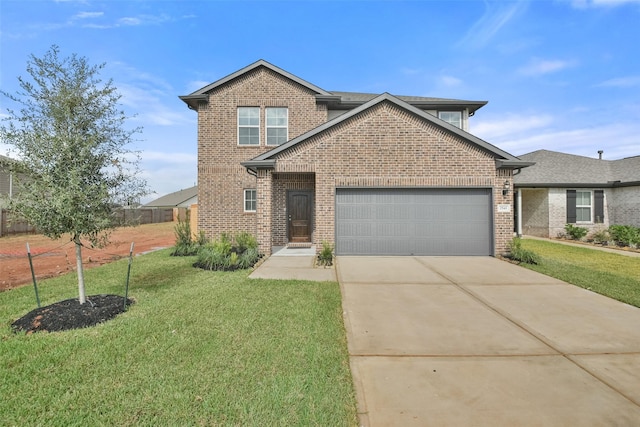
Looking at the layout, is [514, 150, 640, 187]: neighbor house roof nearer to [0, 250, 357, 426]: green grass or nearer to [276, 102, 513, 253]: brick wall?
[276, 102, 513, 253]: brick wall

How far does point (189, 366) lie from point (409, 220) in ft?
28.7

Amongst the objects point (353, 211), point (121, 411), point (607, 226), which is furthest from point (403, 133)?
point (607, 226)

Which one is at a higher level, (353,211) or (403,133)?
(403,133)

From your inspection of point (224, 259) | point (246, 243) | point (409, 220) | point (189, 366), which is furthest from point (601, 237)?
point (189, 366)

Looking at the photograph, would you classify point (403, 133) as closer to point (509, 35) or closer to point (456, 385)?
point (509, 35)

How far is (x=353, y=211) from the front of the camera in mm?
10703

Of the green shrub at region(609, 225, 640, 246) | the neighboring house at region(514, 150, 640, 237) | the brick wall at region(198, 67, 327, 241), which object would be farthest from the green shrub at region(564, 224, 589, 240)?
the brick wall at region(198, 67, 327, 241)

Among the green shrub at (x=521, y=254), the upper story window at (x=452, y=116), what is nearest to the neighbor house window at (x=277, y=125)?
the upper story window at (x=452, y=116)

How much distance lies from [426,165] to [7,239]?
22246mm

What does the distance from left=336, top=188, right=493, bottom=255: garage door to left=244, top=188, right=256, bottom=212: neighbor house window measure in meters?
4.45

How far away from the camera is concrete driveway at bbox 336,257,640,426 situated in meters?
2.78

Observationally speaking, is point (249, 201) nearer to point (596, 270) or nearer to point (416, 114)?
point (416, 114)

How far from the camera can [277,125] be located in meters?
13.4

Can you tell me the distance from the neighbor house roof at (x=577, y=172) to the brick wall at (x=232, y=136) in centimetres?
1273
